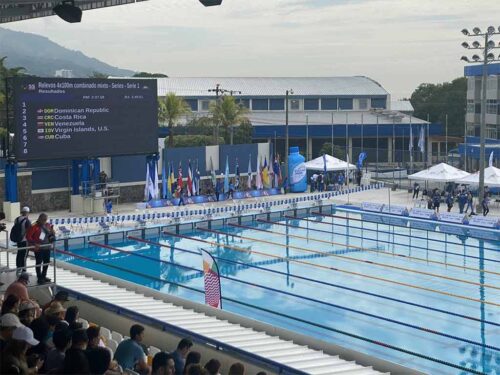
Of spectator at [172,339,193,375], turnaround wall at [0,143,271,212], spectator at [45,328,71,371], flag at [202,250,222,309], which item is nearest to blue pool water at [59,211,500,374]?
flag at [202,250,222,309]

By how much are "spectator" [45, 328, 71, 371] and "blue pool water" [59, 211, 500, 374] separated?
7.50m

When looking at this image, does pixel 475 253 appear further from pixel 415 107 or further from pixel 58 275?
pixel 415 107

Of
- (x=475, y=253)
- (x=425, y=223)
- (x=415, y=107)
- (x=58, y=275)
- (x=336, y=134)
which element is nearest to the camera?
(x=58, y=275)

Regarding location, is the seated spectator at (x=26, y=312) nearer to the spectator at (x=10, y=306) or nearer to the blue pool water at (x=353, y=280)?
the spectator at (x=10, y=306)

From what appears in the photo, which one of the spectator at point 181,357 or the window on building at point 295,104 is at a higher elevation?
the window on building at point 295,104

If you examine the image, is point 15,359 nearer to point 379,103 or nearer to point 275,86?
point 379,103

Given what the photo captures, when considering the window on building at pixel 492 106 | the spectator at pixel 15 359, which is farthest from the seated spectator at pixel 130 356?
the window on building at pixel 492 106

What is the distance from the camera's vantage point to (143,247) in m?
23.6

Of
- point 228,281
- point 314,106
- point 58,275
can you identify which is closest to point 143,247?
point 228,281

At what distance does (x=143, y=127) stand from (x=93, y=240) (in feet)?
16.1

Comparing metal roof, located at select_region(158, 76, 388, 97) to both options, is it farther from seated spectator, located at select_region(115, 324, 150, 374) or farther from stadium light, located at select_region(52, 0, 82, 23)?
seated spectator, located at select_region(115, 324, 150, 374)

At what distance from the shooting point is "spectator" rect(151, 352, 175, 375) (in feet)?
22.1

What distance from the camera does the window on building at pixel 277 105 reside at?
64938 mm

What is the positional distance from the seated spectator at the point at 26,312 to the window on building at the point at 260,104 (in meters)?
56.9
